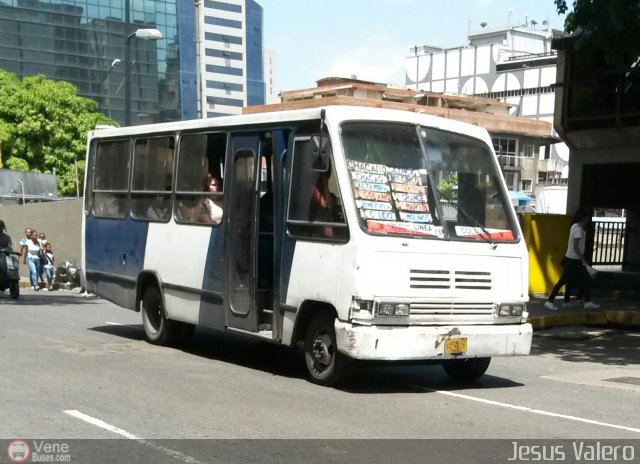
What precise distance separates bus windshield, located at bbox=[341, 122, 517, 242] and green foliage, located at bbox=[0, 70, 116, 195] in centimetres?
4719

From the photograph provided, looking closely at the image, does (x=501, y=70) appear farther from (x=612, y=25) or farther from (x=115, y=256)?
(x=115, y=256)

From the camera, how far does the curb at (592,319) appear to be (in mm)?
16731

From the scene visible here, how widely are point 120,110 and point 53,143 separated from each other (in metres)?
54.5

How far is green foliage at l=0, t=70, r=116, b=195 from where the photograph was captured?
55625 mm

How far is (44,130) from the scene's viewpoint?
56125 millimetres

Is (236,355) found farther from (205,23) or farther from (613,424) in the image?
(205,23)

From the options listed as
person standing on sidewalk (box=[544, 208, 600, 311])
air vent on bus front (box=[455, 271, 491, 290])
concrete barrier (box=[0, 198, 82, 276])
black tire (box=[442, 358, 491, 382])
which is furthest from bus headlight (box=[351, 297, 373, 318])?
concrete barrier (box=[0, 198, 82, 276])

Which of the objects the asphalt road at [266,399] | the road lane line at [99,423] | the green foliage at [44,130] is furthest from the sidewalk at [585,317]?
the green foliage at [44,130]

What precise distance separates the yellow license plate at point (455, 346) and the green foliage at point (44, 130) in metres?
48.0

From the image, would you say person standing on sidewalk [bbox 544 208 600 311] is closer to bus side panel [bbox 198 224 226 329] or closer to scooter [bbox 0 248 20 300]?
bus side panel [bbox 198 224 226 329]

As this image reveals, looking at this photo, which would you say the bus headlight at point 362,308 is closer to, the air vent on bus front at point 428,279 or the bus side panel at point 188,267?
the air vent on bus front at point 428,279

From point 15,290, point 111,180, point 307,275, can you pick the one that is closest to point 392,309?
point 307,275

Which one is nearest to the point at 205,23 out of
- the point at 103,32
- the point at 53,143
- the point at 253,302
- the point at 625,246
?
the point at 103,32

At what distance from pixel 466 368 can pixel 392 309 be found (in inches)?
68.5
